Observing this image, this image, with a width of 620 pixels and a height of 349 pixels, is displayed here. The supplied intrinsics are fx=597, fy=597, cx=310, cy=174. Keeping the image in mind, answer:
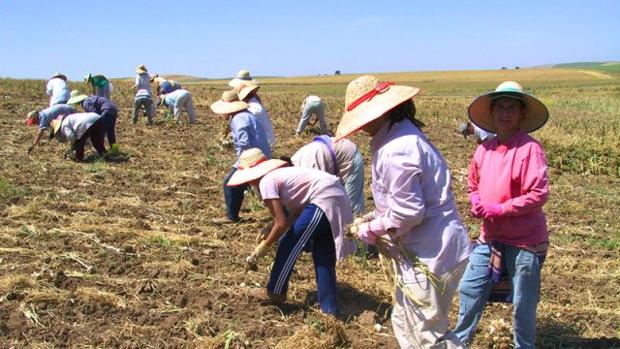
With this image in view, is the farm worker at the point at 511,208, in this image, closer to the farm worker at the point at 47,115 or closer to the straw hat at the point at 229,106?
the straw hat at the point at 229,106

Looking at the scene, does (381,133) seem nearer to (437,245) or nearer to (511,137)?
(437,245)

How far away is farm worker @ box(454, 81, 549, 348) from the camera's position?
9.59ft

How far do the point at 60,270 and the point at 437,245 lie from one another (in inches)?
124

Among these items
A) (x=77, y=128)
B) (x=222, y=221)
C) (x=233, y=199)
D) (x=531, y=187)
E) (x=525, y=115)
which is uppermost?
(x=525, y=115)

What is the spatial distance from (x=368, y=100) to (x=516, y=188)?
0.90 meters

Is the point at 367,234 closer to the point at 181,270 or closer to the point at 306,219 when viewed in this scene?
the point at 306,219

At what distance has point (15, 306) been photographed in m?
4.02

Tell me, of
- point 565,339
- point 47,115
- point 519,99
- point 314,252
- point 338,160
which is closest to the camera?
point 519,99

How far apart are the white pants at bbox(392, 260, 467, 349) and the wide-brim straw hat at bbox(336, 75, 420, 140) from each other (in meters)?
0.72

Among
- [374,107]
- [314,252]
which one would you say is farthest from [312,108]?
[374,107]

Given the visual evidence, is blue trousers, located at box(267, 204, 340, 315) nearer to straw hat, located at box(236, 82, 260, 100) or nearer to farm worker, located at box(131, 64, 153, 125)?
straw hat, located at box(236, 82, 260, 100)

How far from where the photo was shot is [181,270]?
476 centimetres

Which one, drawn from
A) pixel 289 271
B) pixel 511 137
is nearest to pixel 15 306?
pixel 289 271

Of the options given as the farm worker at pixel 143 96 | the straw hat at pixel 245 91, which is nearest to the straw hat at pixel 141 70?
the farm worker at pixel 143 96
